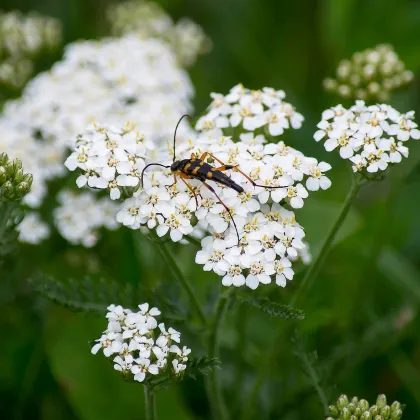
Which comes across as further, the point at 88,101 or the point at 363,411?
the point at 88,101

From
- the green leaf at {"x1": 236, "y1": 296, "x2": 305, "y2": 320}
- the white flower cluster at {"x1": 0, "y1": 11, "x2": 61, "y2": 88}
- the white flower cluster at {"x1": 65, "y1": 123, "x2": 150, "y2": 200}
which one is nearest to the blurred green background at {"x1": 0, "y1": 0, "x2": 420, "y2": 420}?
the green leaf at {"x1": 236, "y1": 296, "x2": 305, "y2": 320}

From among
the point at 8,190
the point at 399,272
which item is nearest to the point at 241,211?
the point at 8,190

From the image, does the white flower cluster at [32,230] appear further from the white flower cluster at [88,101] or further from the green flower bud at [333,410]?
the green flower bud at [333,410]

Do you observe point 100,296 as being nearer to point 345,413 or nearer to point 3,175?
point 3,175

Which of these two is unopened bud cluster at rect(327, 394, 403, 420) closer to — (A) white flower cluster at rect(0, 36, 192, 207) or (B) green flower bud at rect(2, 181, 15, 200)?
(B) green flower bud at rect(2, 181, 15, 200)

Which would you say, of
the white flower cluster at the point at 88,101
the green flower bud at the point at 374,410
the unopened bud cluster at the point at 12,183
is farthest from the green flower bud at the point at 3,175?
the green flower bud at the point at 374,410
